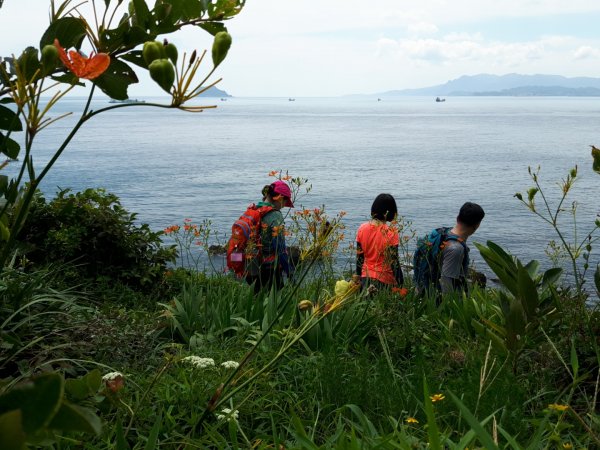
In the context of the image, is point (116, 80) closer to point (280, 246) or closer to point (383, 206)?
point (280, 246)

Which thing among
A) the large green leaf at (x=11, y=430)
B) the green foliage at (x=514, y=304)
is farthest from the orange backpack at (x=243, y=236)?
the large green leaf at (x=11, y=430)

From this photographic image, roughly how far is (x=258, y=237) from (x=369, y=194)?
89.6 ft

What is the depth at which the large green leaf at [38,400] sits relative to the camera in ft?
2.65

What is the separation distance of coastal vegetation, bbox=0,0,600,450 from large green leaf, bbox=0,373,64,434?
67 cm

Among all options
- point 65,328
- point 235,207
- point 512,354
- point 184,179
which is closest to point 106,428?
point 65,328

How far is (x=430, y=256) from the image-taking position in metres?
6.62

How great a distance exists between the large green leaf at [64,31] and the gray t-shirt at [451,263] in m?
5.09

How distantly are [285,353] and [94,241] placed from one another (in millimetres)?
3734

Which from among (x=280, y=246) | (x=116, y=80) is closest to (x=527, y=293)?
(x=116, y=80)

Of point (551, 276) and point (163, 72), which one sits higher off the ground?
point (163, 72)

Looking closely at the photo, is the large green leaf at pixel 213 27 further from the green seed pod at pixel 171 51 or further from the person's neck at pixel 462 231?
the person's neck at pixel 462 231

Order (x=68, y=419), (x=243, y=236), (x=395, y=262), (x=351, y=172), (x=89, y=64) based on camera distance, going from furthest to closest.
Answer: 1. (x=351, y=172)
2. (x=243, y=236)
3. (x=395, y=262)
4. (x=89, y=64)
5. (x=68, y=419)

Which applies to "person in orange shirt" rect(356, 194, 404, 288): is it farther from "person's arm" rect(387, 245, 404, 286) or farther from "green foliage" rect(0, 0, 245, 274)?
"green foliage" rect(0, 0, 245, 274)

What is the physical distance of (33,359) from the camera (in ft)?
13.0
